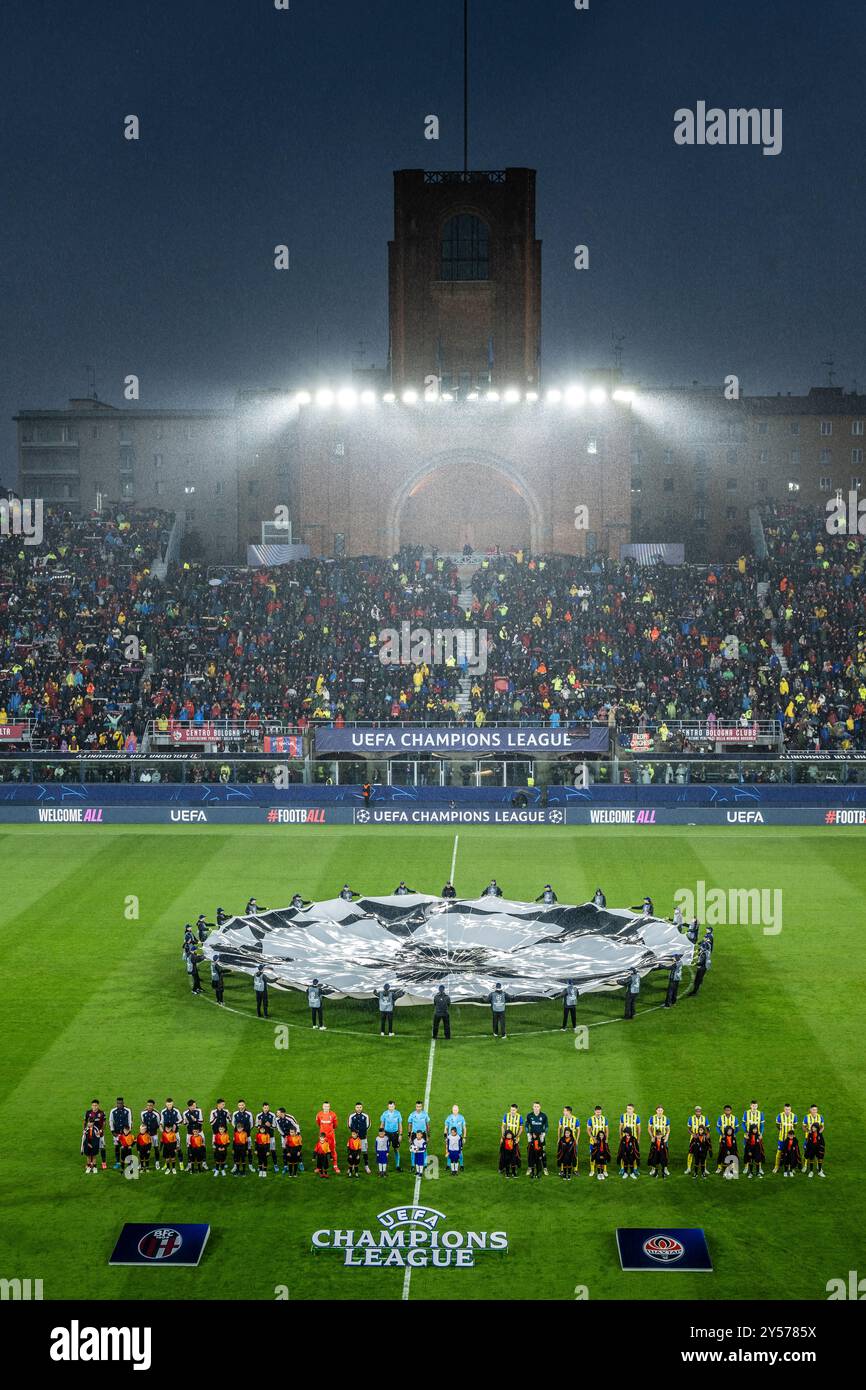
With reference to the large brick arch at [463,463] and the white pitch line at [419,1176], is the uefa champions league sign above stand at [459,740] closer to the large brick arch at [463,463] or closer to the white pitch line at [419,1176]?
the white pitch line at [419,1176]

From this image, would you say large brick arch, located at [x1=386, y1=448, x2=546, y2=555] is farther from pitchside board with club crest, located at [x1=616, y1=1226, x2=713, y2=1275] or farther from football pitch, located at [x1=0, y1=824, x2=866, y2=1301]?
pitchside board with club crest, located at [x1=616, y1=1226, x2=713, y2=1275]

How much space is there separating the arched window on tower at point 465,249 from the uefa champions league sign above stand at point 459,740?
116 ft

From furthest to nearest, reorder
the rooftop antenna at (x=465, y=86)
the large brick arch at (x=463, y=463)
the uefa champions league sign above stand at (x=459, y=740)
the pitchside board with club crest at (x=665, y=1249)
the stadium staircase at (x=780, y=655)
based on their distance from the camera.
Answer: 1. the large brick arch at (x=463, y=463)
2. the rooftop antenna at (x=465, y=86)
3. the stadium staircase at (x=780, y=655)
4. the uefa champions league sign above stand at (x=459, y=740)
5. the pitchside board with club crest at (x=665, y=1249)

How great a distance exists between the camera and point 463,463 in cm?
8244

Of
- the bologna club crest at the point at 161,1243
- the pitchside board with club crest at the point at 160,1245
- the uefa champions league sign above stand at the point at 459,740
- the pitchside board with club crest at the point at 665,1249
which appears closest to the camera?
the pitchside board with club crest at the point at 665,1249

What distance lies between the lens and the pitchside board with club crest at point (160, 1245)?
1969 cm

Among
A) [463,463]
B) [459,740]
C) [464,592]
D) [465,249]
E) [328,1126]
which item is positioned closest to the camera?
[328,1126]

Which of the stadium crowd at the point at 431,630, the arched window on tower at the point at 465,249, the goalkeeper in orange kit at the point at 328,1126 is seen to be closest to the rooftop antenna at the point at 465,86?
the arched window on tower at the point at 465,249

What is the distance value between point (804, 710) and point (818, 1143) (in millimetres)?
37969

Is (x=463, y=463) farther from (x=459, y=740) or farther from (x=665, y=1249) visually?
(x=665, y=1249)

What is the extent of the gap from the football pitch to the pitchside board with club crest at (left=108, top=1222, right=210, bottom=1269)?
22cm

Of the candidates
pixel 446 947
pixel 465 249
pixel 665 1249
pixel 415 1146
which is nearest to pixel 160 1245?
pixel 415 1146

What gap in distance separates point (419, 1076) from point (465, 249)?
63.0 metres

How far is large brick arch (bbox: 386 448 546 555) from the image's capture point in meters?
80.2
